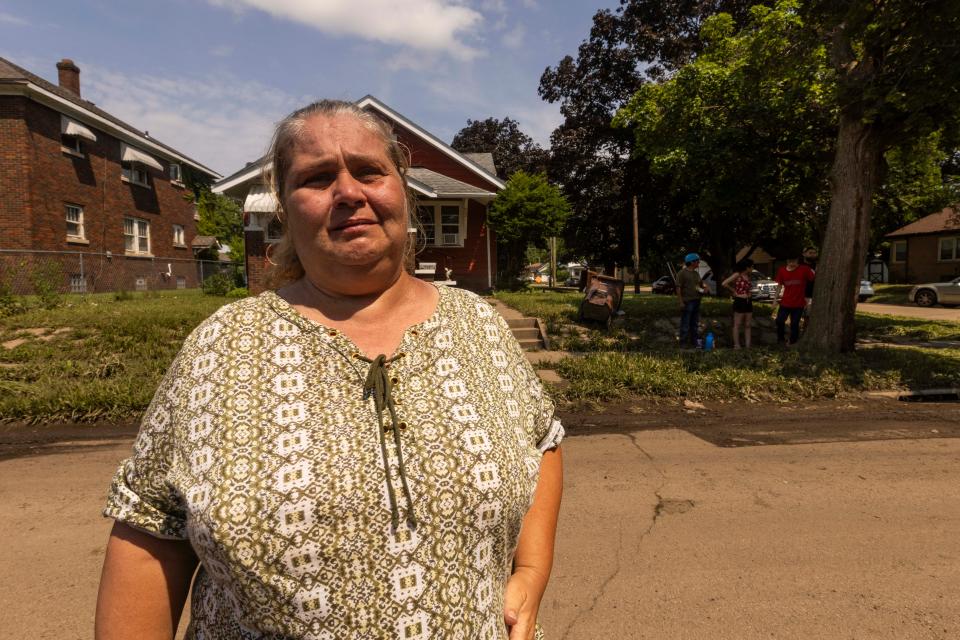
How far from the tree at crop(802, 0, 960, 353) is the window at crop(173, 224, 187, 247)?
28.8 metres

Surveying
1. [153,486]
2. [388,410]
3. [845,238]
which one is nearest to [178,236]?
[845,238]

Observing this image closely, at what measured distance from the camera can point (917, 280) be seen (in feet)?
112

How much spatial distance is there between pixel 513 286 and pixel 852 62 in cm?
1547

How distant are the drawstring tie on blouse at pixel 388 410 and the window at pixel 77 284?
21.2 m

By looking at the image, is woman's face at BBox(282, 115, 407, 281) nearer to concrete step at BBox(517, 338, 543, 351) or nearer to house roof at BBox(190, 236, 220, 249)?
concrete step at BBox(517, 338, 543, 351)

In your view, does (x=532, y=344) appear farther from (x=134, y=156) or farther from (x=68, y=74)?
(x=68, y=74)

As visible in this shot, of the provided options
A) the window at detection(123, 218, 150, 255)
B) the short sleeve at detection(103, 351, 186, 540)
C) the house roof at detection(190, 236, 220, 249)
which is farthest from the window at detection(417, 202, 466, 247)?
the short sleeve at detection(103, 351, 186, 540)

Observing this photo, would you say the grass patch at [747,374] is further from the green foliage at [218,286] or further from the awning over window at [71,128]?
the awning over window at [71,128]

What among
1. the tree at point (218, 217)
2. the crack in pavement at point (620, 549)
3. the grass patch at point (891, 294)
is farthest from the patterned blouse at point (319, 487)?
the tree at point (218, 217)

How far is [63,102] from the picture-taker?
65.0ft

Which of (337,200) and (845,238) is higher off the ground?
(845,238)

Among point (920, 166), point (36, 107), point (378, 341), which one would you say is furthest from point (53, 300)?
point (920, 166)

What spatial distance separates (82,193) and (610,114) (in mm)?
22268

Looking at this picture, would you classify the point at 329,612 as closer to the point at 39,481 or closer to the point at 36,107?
the point at 39,481
